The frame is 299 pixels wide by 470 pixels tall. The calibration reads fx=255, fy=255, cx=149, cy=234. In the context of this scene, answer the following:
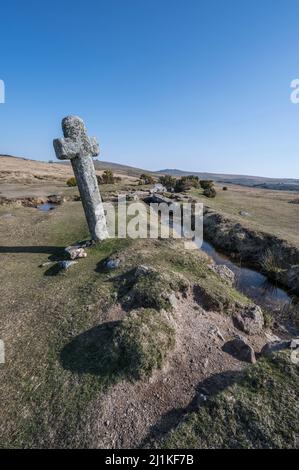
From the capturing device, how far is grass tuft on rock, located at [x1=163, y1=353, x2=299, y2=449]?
4.87m

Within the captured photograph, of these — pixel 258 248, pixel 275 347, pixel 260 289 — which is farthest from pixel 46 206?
pixel 275 347

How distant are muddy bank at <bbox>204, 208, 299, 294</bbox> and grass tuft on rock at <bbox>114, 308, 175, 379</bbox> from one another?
9785 millimetres

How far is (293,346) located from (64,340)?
6.49m

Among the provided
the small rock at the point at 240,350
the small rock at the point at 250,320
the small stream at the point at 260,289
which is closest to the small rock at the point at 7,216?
the small stream at the point at 260,289

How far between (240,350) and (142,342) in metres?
2.93

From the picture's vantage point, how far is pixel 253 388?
573 centimetres

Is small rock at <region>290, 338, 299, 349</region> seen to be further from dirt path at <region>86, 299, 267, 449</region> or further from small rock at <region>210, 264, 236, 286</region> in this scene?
small rock at <region>210, 264, 236, 286</region>

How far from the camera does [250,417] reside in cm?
520

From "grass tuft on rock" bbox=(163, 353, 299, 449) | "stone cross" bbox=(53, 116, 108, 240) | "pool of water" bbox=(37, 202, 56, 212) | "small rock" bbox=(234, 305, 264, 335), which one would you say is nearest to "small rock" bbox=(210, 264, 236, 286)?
"small rock" bbox=(234, 305, 264, 335)

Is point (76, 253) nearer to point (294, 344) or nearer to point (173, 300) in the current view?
point (173, 300)

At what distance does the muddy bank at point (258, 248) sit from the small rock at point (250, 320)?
5.86 meters

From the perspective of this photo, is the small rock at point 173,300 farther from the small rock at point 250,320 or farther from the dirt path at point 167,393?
the small rock at point 250,320
